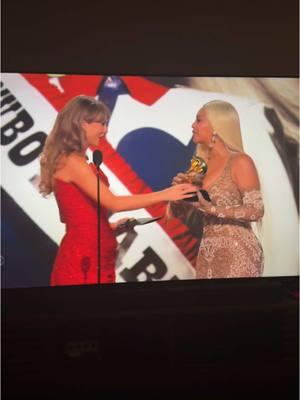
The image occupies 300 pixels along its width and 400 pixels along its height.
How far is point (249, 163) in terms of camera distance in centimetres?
314

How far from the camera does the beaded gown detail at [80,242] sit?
301cm

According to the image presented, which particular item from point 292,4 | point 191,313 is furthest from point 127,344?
point 292,4

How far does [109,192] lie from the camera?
3.05 meters

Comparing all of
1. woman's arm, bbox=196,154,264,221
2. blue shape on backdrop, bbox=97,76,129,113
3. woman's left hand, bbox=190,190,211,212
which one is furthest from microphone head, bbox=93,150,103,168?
woman's arm, bbox=196,154,264,221

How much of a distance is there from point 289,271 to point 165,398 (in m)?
1.02

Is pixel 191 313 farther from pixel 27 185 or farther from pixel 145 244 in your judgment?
pixel 27 185

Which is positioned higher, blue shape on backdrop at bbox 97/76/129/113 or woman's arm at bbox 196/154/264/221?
blue shape on backdrop at bbox 97/76/129/113

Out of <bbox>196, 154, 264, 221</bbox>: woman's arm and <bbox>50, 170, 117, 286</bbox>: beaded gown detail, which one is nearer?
<bbox>50, 170, 117, 286</bbox>: beaded gown detail

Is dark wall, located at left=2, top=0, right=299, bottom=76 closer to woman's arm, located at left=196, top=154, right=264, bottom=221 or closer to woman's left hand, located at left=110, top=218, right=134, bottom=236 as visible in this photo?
woman's arm, located at left=196, top=154, right=264, bottom=221

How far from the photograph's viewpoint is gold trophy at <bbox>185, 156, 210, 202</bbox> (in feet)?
10.2

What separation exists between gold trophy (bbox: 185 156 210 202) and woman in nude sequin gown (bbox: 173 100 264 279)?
24mm

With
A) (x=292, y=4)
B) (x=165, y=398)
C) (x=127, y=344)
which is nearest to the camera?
(x=165, y=398)

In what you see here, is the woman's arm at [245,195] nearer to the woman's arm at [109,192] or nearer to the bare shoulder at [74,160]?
the woman's arm at [109,192]

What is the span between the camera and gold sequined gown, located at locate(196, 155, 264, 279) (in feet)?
10.2
